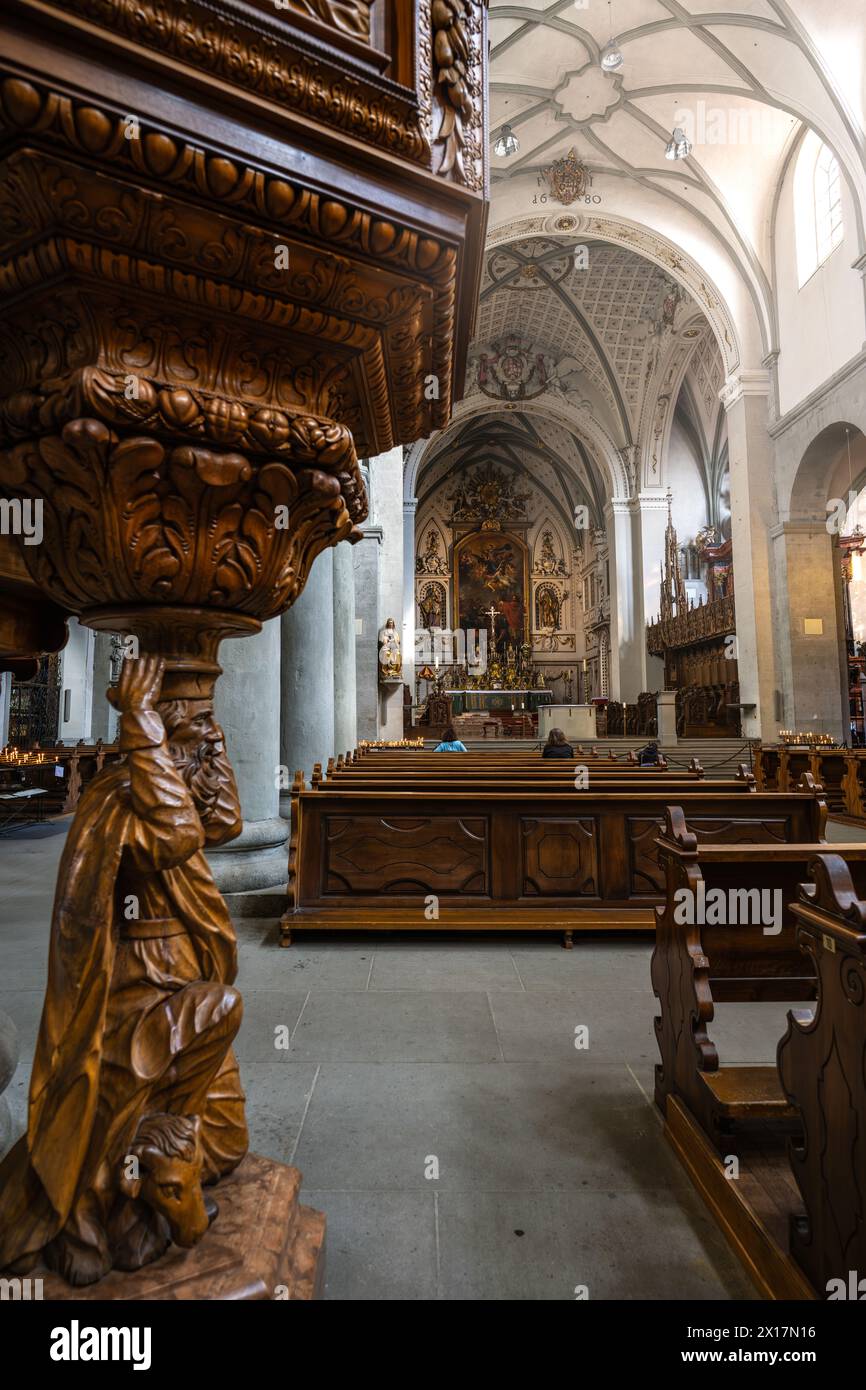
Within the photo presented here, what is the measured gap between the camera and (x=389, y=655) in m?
13.0

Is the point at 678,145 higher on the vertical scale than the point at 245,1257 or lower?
higher

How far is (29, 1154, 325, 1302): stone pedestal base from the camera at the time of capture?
0.94 metres

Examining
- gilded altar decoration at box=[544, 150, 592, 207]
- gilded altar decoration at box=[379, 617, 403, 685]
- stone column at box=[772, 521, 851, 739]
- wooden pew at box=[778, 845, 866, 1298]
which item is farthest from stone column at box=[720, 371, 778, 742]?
wooden pew at box=[778, 845, 866, 1298]

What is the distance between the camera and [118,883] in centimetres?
106

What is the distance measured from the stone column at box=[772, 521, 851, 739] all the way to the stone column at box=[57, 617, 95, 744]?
13362mm

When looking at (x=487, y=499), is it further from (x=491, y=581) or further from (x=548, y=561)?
(x=548, y=561)

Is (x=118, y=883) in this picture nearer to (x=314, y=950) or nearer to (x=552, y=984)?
(x=552, y=984)

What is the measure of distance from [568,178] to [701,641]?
33.2ft

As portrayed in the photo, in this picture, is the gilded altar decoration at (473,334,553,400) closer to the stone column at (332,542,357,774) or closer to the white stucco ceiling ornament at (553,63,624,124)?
the white stucco ceiling ornament at (553,63,624,124)

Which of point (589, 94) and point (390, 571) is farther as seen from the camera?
point (390, 571)

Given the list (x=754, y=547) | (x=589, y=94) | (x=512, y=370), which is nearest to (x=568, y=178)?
(x=589, y=94)

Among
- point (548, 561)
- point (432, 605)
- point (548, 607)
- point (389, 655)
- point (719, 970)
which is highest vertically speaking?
point (548, 561)
